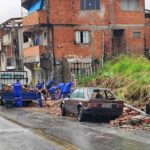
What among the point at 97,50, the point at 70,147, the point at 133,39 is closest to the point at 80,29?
the point at 97,50

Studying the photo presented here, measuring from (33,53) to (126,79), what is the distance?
744 inches

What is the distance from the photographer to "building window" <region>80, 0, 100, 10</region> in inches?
1817

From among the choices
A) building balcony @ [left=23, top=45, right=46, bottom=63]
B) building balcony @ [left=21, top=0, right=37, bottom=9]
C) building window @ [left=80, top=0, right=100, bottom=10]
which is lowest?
building balcony @ [left=23, top=45, right=46, bottom=63]

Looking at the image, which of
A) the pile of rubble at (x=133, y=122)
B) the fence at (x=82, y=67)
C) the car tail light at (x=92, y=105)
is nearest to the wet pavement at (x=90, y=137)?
the pile of rubble at (x=133, y=122)

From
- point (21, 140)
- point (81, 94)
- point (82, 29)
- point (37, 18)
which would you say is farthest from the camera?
point (82, 29)

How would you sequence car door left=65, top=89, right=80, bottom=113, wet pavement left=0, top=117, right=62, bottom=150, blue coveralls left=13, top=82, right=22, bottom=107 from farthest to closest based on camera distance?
1. blue coveralls left=13, top=82, right=22, bottom=107
2. car door left=65, top=89, right=80, bottom=113
3. wet pavement left=0, top=117, right=62, bottom=150

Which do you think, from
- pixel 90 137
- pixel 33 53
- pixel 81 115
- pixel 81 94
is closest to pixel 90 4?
pixel 33 53

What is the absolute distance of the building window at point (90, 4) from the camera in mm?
46156

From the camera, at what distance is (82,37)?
46.2 meters

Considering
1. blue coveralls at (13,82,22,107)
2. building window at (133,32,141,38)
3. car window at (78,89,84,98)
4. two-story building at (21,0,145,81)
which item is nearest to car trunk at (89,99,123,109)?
car window at (78,89,84,98)

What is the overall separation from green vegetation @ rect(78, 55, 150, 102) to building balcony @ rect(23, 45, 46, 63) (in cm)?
835

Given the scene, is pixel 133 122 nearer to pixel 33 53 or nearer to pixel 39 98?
pixel 39 98

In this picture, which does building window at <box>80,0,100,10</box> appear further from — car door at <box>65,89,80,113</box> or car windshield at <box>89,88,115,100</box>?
car windshield at <box>89,88,115,100</box>

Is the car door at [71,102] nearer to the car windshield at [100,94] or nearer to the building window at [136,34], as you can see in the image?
the car windshield at [100,94]
